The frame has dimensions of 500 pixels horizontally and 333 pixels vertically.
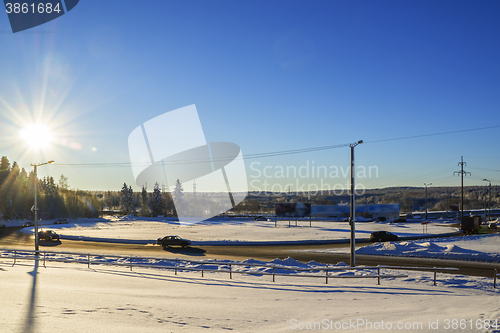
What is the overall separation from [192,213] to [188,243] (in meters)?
97.6

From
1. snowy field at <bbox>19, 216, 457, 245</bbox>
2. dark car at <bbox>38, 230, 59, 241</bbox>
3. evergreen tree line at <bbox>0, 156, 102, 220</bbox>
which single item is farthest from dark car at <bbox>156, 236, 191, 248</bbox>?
evergreen tree line at <bbox>0, 156, 102, 220</bbox>

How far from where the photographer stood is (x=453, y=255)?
27.5 metres

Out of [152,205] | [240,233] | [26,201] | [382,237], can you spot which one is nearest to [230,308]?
[382,237]

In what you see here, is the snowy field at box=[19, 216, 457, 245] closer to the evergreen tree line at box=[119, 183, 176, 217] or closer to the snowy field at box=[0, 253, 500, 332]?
the snowy field at box=[0, 253, 500, 332]

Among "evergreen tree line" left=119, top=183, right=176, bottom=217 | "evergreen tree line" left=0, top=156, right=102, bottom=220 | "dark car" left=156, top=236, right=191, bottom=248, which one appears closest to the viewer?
"dark car" left=156, top=236, right=191, bottom=248

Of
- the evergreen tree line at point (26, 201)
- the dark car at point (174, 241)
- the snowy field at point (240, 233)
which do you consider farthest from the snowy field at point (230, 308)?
the evergreen tree line at point (26, 201)

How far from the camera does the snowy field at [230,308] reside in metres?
7.12

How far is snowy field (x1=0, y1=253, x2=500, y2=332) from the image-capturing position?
7125mm

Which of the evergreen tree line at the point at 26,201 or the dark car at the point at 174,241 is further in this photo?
the evergreen tree line at the point at 26,201

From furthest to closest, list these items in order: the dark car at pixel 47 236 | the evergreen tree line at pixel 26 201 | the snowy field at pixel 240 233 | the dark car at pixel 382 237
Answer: the evergreen tree line at pixel 26 201 → the snowy field at pixel 240 233 → the dark car at pixel 47 236 → the dark car at pixel 382 237

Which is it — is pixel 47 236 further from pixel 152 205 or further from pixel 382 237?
pixel 152 205

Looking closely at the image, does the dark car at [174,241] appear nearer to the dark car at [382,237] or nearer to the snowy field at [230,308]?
the snowy field at [230,308]

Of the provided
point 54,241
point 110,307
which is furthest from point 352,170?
point 54,241

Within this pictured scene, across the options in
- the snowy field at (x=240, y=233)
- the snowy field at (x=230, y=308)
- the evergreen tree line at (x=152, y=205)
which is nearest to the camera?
the snowy field at (x=230, y=308)
